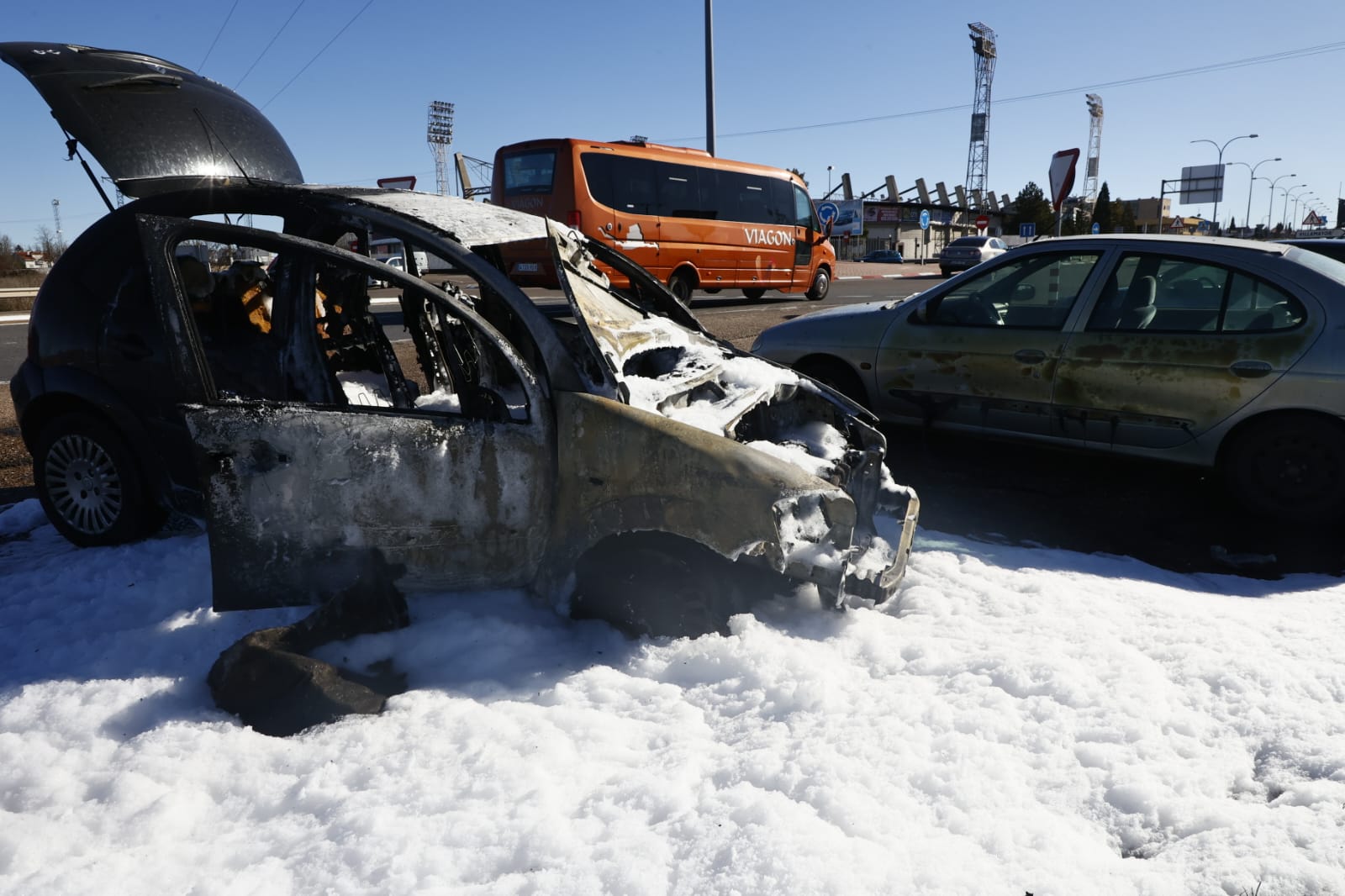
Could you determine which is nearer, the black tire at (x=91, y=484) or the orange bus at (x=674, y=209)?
the black tire at (x=91, y=484)

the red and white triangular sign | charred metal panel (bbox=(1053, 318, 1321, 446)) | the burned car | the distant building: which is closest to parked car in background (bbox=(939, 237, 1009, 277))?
the red and white triangular sign

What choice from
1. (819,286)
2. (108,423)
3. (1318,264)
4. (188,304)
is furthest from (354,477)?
(819,286)

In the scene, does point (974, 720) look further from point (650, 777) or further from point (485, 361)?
point (485, 361)

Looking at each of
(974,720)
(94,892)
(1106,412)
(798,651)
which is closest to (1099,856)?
(974,720)

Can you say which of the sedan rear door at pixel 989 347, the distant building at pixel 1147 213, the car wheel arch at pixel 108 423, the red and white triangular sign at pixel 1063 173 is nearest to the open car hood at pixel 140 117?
the car wheel arch at pixel 108 423

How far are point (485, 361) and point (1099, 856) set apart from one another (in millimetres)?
3244

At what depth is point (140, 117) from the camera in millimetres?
4168

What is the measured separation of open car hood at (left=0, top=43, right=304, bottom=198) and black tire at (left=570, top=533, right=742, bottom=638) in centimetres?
238

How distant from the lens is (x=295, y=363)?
3990 millimetres

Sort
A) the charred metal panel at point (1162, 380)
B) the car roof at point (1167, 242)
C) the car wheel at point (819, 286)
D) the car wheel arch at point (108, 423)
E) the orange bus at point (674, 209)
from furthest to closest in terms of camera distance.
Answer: the car wheel at point (819, 286) → the orange bus at point (674, 209) → the car roof at point (1167, 242) → the charred metal panel at point (1162, 380) → the car wheel arch at point (108, 423)

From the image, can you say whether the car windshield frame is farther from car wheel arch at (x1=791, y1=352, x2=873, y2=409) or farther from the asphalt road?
car wheel arch at (x1=791, y1=352, x2=873, y2=409)

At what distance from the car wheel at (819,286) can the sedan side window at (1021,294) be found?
14.8 metres

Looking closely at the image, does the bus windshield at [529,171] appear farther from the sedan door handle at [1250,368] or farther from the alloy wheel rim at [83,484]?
the sedan door handle at [1250,368]

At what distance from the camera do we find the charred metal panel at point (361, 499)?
3047 millimetres
